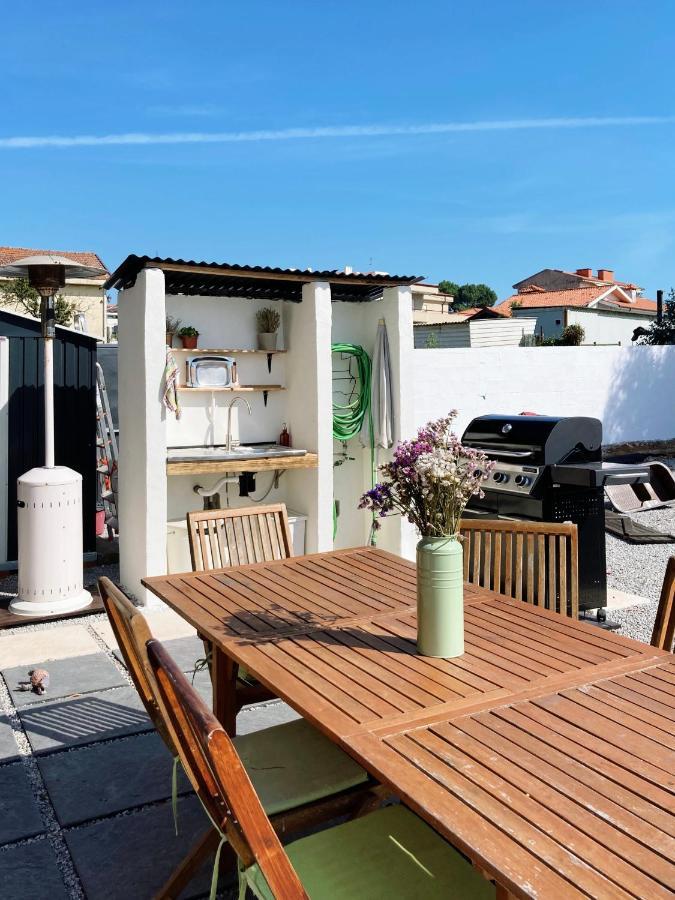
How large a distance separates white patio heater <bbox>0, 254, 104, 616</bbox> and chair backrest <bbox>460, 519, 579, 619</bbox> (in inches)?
119

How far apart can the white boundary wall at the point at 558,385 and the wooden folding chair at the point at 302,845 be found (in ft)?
23.6

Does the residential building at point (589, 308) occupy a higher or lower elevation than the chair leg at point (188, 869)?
higher

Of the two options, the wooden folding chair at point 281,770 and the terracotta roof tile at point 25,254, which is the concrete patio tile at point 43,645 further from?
the terracotta roof tile at point 25,254

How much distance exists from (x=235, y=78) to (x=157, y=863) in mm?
11329

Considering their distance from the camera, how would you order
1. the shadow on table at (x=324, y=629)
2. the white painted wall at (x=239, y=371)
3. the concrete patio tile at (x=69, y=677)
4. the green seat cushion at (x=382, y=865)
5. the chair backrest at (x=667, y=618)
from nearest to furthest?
the green seat cushion at (x=382, y=865), the shadow on table at (x=324, y=629), the chair backrest at (x=667, y=618), the concrete patio tile at (x=69, y=677), the white painted wall at (x=239, y=371)

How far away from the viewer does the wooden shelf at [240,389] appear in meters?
5.83

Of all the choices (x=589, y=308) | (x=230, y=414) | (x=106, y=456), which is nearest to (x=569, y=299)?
(x=589, y=308)

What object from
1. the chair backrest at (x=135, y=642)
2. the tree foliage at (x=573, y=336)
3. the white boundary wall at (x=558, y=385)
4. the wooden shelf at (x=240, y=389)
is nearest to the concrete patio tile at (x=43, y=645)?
the wooden shelf at (x=240, y=389)

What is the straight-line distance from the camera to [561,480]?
4.59 metres

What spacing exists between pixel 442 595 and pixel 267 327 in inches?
173

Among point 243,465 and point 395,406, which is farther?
point 395,406

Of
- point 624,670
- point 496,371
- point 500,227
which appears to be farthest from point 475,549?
point 500,227

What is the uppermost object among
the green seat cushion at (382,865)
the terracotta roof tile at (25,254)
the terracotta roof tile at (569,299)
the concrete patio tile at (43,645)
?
the terracotta roof tile at (25,254)

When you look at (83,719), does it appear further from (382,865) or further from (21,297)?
(21,297)
